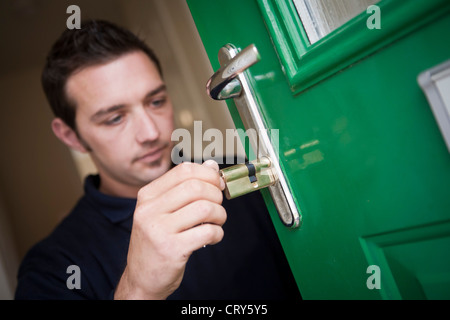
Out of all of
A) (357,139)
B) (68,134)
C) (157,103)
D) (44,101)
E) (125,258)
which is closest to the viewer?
(357,139)

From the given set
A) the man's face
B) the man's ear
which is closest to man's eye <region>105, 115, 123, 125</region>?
the man's face

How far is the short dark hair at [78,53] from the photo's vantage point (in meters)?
1.08

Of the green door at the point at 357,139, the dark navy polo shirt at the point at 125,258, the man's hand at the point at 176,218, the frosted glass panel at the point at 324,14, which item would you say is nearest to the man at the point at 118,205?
the dark navy polo shirt at the point at 125,258

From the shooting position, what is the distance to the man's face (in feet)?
3.24

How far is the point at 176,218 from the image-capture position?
18.3 inches

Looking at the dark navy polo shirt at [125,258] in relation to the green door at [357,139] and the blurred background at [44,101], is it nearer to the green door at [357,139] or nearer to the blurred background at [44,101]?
the green door at [357,139]

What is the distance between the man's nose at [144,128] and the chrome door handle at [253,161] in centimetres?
55

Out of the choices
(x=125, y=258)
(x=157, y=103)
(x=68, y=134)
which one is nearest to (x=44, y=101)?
(x=68, y=134)

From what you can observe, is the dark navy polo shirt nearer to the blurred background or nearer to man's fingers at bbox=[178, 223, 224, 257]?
man's fingers at bbox=[178, 223, 224, 257]

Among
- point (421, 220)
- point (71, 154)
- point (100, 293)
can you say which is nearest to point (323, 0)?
point (421, 220)

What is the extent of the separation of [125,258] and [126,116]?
432 millimetres

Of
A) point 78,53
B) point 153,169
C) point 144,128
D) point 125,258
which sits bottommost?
point 125,258

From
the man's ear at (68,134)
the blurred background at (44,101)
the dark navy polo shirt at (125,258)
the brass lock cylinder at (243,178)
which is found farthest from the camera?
the blurred background at (44,101)

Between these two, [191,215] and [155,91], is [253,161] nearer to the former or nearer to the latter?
[191,215]
